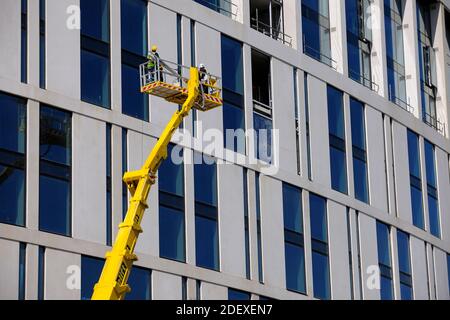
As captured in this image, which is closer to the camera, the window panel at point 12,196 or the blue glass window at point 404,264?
the window panel at point 12,196


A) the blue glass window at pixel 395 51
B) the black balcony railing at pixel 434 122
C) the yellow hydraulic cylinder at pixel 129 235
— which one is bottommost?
the yellow hydraulic cylinder at pixel 129 235

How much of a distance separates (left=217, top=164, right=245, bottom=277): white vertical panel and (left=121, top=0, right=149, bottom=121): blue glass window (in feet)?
15.4

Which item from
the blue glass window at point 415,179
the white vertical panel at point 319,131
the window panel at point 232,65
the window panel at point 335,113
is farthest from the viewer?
the blue glass window at point 415,179

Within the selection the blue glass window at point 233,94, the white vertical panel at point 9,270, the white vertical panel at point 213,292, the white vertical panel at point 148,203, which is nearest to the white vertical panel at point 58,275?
the white vertical panel at point 9,270

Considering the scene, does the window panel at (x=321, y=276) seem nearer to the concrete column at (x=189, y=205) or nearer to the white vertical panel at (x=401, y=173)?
the concrete column at (x=189, y=205)

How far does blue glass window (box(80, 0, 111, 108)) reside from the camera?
45.8 meters

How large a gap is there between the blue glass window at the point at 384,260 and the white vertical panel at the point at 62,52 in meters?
20.5

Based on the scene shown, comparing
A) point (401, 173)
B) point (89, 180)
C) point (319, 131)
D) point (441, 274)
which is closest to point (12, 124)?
point (89, 180)

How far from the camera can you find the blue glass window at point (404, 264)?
61.5m

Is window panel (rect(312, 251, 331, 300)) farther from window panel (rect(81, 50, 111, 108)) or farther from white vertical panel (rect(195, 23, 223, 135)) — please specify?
window panel (rect(81, 50, 111, 108))

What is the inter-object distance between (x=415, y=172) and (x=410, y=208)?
8.01 ft

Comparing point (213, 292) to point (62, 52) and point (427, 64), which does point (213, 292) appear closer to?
point (62, 52)

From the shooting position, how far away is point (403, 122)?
64.6 metres

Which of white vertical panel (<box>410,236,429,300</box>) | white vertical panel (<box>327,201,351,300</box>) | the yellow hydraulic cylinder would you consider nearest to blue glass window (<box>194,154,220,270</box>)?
white vertical panel (<box>327,201,351,300</box>)
